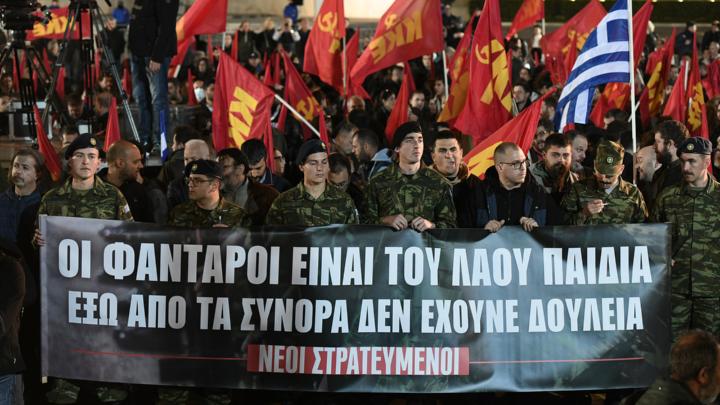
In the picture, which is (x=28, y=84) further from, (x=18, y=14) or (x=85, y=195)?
(x=85, y=195)

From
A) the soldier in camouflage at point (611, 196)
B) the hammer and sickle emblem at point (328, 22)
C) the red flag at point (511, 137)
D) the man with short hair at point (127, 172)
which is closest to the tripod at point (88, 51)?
the hammer and sickle emblem at point (328, 22)

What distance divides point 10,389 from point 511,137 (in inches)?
220

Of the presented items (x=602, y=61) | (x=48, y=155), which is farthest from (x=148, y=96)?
(x=602, y=61)

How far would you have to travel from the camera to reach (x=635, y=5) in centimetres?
3659

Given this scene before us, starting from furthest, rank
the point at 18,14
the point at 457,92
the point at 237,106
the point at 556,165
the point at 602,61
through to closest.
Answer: the point at 457,92 < the point at 18,14 < the point at 237,106 < the point at 602,61 < the point at 556,165

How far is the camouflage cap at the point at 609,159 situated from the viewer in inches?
373

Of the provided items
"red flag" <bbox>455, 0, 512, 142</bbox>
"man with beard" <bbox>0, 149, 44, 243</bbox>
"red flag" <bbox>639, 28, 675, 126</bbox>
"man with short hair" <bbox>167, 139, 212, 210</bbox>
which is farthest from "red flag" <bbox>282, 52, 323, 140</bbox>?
Result: "man with beard" <bbox>0, 149, 44, 243</bbox>

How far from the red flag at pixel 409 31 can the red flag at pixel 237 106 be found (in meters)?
2.18

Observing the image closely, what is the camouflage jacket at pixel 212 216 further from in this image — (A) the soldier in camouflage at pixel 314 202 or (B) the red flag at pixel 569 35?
(B) the red flag at pixel 569 35

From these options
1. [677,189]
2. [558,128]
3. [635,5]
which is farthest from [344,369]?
[635,5]

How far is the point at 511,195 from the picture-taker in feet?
30.5

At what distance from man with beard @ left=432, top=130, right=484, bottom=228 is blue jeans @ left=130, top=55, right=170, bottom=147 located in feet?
18.1

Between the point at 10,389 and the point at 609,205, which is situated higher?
the point at 609,205

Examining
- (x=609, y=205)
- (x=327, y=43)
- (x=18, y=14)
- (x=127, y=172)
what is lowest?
(x=609, y=205)
